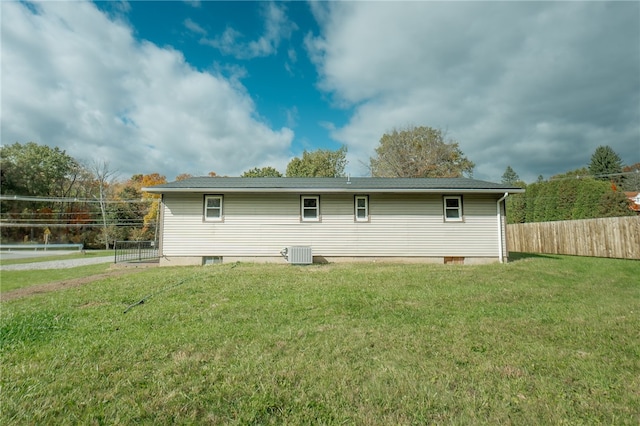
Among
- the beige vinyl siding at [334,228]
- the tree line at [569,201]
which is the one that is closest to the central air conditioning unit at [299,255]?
the beige vinyl siding at [334,228]

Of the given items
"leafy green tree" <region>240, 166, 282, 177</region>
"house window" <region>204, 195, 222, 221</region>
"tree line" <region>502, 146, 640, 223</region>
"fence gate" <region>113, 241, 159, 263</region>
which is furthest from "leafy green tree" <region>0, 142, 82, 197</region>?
"tree line" <region>502, 146, 640, 223</region>

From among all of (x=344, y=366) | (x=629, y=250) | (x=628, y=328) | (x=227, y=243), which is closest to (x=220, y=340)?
(x=344, y=366)

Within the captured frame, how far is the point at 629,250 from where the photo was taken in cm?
1229

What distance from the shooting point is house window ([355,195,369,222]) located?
39.8ft

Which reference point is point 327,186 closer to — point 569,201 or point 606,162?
point 569,201

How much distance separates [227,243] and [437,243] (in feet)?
27.1

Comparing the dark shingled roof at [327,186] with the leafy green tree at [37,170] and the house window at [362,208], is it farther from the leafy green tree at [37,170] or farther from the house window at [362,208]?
the leafy green tree at [37,170]

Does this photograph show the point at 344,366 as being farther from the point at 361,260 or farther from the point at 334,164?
the point at 334,164

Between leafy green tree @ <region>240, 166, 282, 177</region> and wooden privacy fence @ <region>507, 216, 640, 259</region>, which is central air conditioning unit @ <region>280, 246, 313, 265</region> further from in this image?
leafy green tree @ <region>240, 166, 282, 177</region>

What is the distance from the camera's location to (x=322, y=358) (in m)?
3.26

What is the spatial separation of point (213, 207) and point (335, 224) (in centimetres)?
490

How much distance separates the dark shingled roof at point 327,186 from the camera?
11547 mm

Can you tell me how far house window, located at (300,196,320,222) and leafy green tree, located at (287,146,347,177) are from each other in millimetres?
22179

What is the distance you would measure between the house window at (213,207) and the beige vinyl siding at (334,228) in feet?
0.68
